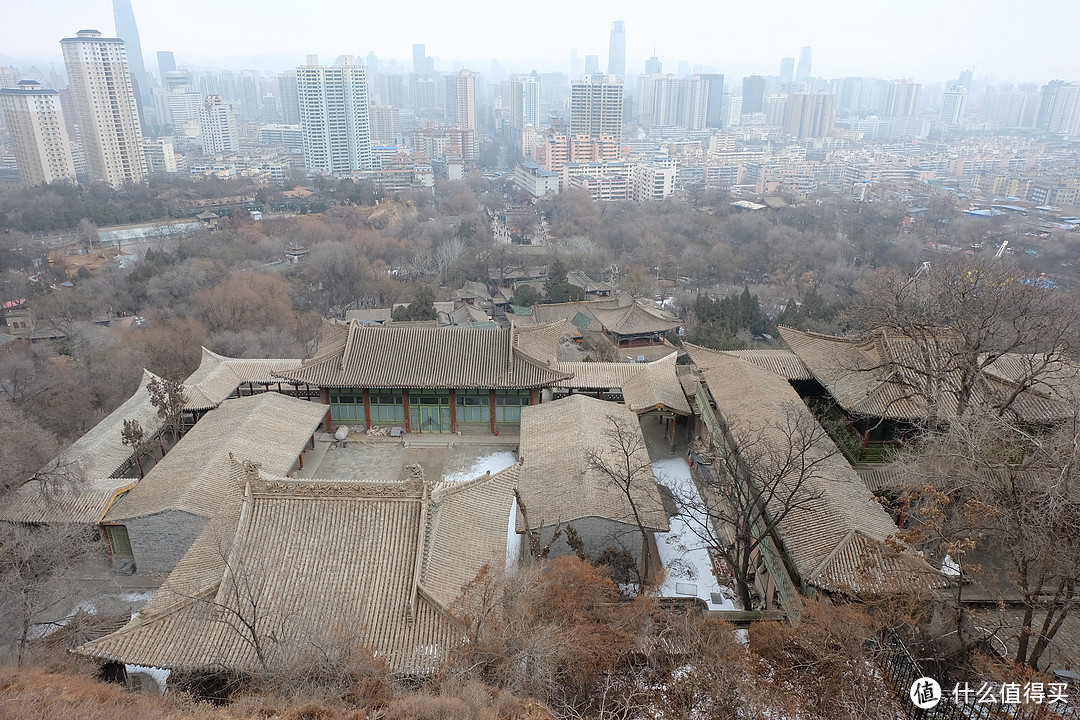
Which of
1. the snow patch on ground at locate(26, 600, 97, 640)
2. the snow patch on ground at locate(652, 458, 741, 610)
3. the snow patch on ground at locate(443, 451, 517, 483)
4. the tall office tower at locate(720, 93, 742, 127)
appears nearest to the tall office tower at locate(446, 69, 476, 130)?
the tall office tower at locate(720, 93, 742, 127)

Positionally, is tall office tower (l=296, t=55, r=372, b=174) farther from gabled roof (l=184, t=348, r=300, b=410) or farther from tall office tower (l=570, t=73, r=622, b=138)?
gabled roof (l=184, t=348, r=300, b=410)

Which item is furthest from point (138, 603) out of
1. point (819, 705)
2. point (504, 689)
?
point (819, 705)

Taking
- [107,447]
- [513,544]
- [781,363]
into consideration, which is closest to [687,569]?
[513,544]

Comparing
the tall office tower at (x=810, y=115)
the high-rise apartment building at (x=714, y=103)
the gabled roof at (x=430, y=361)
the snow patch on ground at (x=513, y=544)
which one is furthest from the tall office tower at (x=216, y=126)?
the snow patch on ground at (x=513, y=544)

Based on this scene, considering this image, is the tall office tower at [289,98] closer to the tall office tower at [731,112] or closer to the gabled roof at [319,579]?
the tall office tower at [731,112]

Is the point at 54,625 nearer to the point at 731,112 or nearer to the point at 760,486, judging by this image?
the point at 760,486

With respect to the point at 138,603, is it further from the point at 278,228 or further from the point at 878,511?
the point at 278,228
